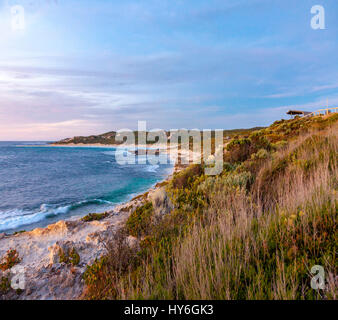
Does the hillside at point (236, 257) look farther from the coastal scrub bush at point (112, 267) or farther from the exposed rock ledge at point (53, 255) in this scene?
the exposed rock ledge at point (53, 255)

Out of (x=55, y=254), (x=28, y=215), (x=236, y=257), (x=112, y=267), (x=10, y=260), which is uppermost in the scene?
(x=236, y=257)

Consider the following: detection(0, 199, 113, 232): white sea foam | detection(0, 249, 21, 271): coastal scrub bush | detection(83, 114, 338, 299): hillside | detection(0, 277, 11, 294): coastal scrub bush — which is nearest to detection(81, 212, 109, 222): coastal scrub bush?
detection(0, 249, 21, 271): coastal scrub bush

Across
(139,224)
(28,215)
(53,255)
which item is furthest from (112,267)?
(28,215)

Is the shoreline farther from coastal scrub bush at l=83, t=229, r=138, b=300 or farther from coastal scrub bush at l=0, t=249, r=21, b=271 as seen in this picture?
coastal scrub bush at l=83, t=229, r=138, b=300

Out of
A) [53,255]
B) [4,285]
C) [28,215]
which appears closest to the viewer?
[4,285]

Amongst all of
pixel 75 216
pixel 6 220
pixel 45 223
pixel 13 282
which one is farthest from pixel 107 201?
pixel 13 282

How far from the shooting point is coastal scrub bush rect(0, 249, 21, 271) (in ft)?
20.7

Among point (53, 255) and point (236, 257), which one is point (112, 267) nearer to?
point (236, 257)

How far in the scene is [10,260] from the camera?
6711 millimetres

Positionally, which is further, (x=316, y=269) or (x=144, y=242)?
(x=144, y=242)

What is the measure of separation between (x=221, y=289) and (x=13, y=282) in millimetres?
6017

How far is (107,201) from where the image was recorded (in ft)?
55.2

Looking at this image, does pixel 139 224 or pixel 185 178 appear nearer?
pixel 139 224
